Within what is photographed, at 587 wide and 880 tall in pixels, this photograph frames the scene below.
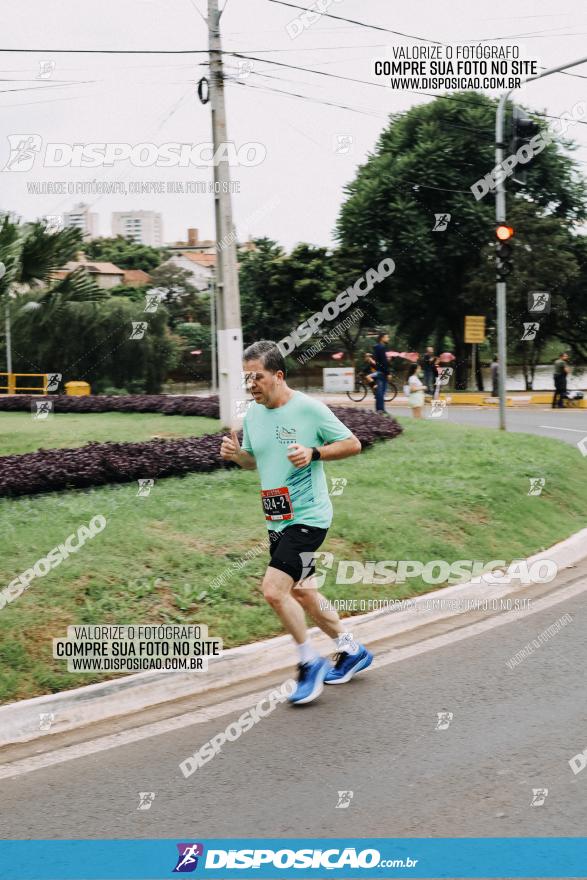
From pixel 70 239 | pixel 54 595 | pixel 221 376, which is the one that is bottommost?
pixel 54 595

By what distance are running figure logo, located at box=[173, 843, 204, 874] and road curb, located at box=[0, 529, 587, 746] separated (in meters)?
1.56

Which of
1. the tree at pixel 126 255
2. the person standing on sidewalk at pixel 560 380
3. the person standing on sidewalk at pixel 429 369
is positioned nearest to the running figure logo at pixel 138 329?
the person standing on sidewalk at pixel 429 369

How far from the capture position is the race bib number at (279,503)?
545 centimetres

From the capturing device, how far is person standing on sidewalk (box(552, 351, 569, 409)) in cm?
2991

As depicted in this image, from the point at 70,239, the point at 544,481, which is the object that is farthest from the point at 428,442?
the point at 70,239

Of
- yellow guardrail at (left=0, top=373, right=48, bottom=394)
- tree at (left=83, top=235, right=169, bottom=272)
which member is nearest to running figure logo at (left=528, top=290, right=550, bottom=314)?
yellow guardrail at (left=0, top=373, right=48, bottom=394)

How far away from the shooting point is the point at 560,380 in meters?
30.2

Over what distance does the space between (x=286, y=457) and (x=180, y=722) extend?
1506mm

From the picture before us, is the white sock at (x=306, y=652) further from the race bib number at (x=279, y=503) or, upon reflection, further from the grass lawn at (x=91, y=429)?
the grass lawn at (x=91, y=429)

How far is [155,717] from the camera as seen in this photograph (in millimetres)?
→ 5445

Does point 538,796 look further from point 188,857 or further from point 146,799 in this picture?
point 146,799

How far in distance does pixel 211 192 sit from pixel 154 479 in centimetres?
599

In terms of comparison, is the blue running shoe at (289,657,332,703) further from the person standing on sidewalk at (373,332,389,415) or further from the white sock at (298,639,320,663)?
the person standing on sidewalk at (373,332,389,415)

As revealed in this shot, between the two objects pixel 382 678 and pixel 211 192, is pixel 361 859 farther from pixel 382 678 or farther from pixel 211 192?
pixel 211 192
